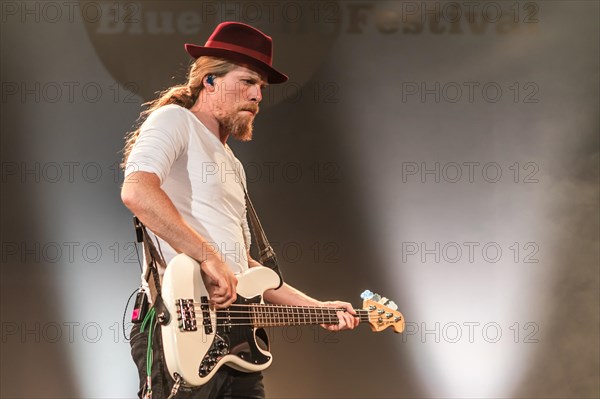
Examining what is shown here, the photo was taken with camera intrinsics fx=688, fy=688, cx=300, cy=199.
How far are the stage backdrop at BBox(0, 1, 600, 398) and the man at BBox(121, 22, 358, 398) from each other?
1265 mm

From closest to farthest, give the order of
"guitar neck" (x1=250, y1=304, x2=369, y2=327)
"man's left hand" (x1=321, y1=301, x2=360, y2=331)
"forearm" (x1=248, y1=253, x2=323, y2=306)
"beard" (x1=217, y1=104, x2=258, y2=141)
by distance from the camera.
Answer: "guitar neck" (x1=250, y1=304, x2=369, y2=327) → "beard" (x1=217, y1=104, x2=258, y2=141) → "forearm" (x1=248, y1=253, x2=323, y2=306) → "man's left hand" (x1=321, y1=301, x2=360, y2=331)

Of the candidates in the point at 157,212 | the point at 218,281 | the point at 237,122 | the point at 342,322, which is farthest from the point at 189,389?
the point at 237,122

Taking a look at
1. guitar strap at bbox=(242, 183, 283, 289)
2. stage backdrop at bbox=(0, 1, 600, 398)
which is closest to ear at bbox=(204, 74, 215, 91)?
guitar strap at bbox=(242, 183, 283, 289)

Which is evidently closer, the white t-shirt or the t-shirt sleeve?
the t-shirt sleeve

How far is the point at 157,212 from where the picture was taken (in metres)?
2.17

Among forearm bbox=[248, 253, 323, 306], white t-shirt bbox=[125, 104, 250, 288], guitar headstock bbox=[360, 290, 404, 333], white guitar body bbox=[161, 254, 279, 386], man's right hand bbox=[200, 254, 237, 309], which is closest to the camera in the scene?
white guitar body bbox=[161, 254, 279, 386]

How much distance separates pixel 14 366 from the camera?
Result: 3.94 m

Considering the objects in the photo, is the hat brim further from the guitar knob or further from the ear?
the guitar knob

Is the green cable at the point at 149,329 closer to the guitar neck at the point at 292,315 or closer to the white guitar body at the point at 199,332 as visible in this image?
the white guitar body at the point at 199,332

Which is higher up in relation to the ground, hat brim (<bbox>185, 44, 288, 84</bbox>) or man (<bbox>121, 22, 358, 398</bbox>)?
hat brim (<bbox>185, 44, 288, 84</bbox>)

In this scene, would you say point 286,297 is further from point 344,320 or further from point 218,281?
point 218,281

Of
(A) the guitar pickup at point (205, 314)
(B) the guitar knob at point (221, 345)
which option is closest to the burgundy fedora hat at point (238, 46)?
(A) the guitar pickup at point (205, 314)

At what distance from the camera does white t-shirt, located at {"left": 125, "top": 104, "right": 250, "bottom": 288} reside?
2.34 meters

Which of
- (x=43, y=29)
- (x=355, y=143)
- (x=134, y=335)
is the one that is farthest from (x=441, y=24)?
(x=134, y=335)
